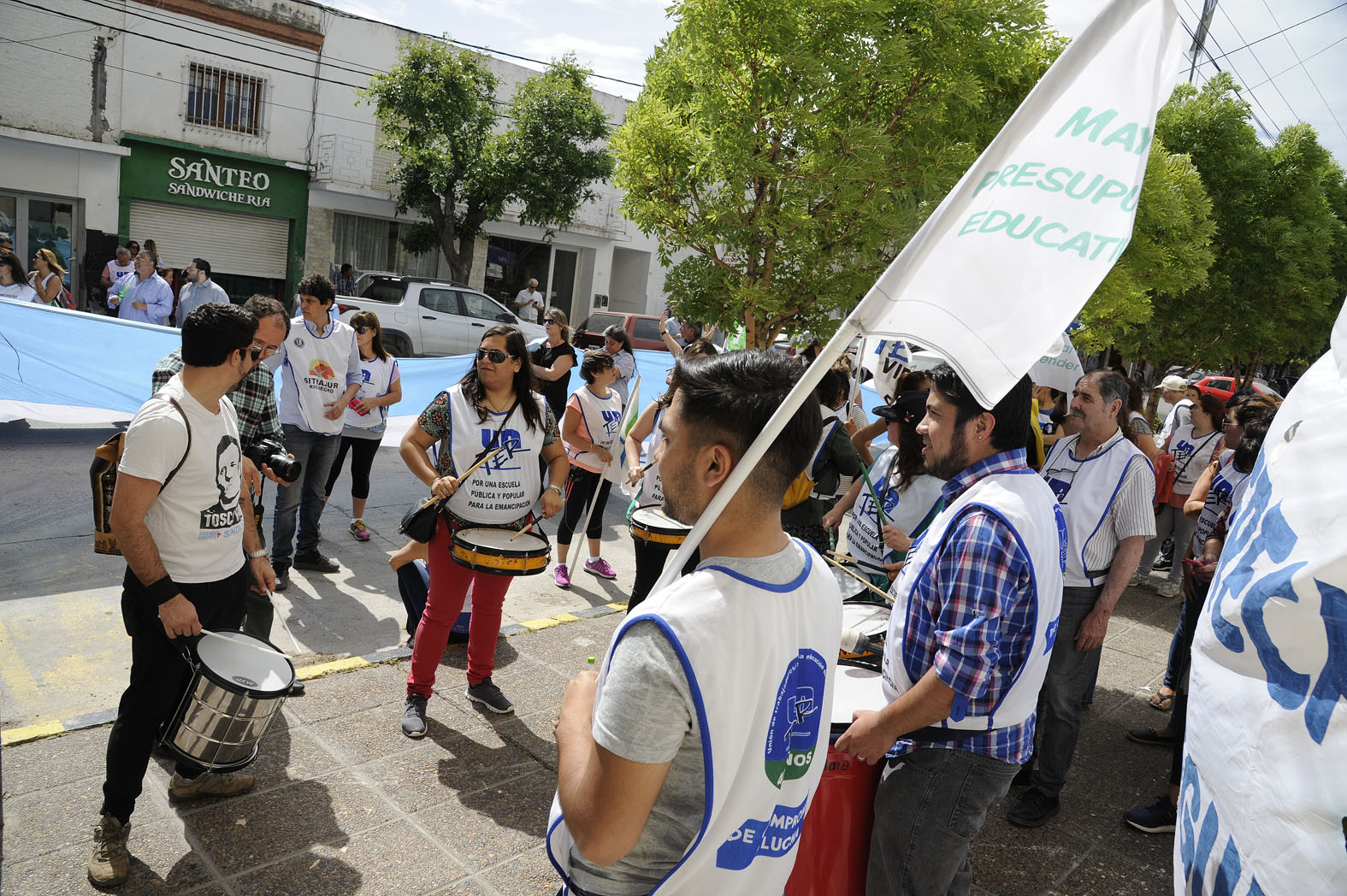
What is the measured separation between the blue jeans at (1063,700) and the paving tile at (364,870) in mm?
2620

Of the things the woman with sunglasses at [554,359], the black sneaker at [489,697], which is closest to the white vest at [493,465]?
the black sneaker at [489,697]

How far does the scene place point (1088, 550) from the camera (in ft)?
14.0

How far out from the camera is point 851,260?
7.09m

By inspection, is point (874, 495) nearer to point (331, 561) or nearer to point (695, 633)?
point (695, 633)

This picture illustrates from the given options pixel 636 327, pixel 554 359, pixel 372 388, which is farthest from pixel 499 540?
pixel 636 327

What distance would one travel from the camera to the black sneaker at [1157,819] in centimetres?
416

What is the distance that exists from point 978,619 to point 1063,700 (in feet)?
7.08

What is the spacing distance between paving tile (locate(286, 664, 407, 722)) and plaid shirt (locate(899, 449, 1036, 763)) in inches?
116

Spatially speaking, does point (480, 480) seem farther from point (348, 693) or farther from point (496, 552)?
point (348, 693)

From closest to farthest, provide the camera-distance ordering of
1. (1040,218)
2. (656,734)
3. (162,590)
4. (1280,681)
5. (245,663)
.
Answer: (1280,681) → (656,734) → (1040,218) → (162,590) → (245,663)

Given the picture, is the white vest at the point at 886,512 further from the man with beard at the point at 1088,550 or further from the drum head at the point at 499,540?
the drum head at the point at 499,540

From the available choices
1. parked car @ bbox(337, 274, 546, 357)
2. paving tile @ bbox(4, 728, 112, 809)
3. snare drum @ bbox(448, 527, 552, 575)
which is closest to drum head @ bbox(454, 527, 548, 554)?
snare drum @ bbox(448, 527, 552, 575)

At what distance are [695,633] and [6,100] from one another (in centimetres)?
2500

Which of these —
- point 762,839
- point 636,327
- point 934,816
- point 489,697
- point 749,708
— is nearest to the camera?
point 749,708
